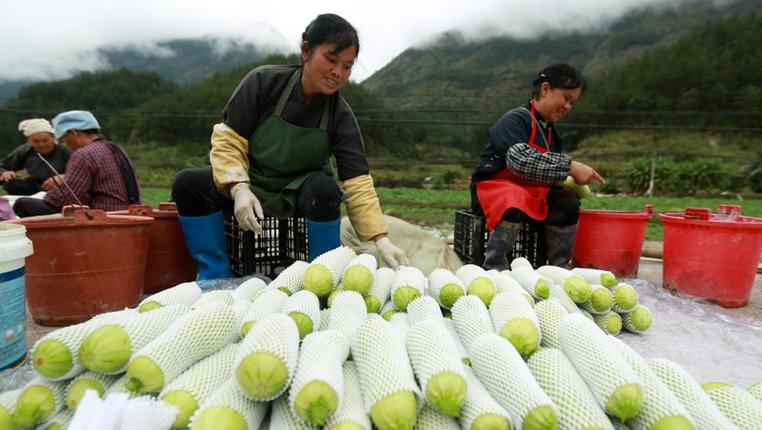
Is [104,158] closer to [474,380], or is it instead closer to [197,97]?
[474,380]

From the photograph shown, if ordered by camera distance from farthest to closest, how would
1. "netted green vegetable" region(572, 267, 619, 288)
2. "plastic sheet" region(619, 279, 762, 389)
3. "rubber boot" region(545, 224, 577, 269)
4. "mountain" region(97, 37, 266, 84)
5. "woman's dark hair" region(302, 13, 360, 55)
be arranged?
"mountain" region(97, 37, 266, 84) < "rubber boot" region(545, 224, 577, 269) < "woman's dark hair" region(302, 13, 360, 55) < "netted green vegetable" region(572, 267, 619, 288) < "plastic sheet" region(619, 279, 762, 389)

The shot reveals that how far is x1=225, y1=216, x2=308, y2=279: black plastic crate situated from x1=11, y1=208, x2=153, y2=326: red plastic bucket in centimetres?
75

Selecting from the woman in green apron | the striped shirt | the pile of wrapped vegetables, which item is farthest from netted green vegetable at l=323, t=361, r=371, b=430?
the striped shirt

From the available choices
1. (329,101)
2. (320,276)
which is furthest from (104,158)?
(320,276)

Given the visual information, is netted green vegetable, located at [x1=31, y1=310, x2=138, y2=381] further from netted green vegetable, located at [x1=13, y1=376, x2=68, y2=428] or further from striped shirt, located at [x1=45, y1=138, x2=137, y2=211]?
striped shirt, located at [x1=45, y1=138, x2=137, y2=211]

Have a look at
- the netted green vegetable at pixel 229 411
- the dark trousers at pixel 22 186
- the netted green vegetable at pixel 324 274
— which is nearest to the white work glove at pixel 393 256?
the netted green vegetable at pixel 324 274

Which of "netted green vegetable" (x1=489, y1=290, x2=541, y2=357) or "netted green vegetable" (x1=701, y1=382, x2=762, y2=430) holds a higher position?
"netted green vegetable" (x1=489, y1=290, x2=541, y2=357)

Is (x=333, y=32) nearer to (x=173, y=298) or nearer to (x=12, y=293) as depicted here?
(x=173, y=298)

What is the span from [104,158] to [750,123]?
39.3 metres

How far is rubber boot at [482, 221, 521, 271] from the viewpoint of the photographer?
11.3 feet

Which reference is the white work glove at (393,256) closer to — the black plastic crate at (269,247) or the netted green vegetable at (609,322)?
the black plastic crate at (269,247)

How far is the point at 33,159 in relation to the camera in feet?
20.3

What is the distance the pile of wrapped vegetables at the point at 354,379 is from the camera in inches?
44.7

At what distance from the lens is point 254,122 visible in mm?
3119
